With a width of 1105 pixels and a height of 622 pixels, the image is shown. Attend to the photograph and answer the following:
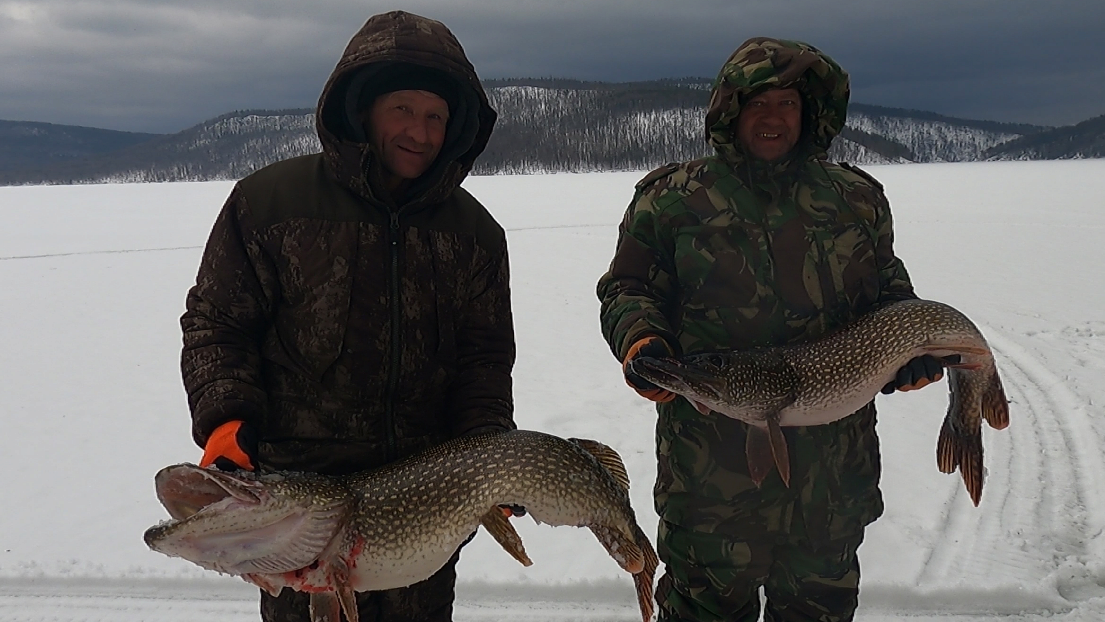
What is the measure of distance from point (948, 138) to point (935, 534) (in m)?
Answer: 169

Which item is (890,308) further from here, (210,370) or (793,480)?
(210,370)

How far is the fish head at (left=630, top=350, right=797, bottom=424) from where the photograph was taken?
2.13 meters

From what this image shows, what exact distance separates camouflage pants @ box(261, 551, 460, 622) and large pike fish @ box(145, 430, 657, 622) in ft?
0.85

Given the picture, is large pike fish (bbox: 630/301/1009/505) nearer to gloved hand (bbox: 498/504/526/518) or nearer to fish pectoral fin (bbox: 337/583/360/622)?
gloved hand (bbox: 498/504/526/518)

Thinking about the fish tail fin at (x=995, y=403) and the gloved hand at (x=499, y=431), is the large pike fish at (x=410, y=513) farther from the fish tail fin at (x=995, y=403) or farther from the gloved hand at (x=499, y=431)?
the fish tail fin at (x=995, y=403)

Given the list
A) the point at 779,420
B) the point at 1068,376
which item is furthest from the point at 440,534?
the point at 1068,376

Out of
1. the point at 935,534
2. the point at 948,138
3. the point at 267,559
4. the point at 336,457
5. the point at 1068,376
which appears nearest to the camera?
the point at 267,559

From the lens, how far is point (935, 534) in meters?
3.83

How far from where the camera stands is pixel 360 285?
204 centimetres

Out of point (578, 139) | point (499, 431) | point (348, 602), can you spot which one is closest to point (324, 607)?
point (348, 602)

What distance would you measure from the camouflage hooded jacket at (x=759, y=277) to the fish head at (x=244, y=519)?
3.45ft

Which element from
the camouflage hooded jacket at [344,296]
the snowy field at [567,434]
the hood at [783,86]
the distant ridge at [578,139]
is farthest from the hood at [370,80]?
the distant ridge at [578,139]

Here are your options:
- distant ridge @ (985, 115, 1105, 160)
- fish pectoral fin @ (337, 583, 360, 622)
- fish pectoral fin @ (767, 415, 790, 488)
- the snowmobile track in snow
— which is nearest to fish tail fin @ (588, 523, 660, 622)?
fish pectoral fin @ (767, 415, 790, 488)

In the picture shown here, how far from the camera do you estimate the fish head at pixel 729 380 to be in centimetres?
213
